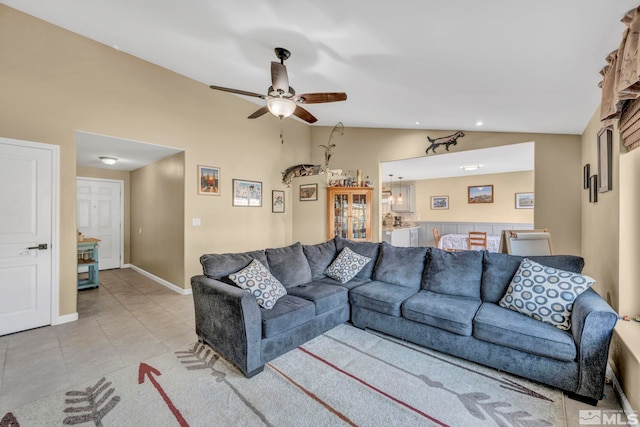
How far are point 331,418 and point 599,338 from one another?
1791 millimetres

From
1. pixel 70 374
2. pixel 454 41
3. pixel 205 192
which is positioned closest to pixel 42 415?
pixel 70 374

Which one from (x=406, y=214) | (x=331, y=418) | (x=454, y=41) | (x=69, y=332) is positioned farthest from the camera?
(x=406, y=214)

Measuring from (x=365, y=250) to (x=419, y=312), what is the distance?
48.0 inches

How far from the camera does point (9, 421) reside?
1.74 metres

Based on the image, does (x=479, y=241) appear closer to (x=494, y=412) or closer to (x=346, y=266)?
(x=346, y=266)

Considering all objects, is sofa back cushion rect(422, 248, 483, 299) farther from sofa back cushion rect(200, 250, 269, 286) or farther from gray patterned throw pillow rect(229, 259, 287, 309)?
sofa back cushion rect(200, 250, 269, 286)

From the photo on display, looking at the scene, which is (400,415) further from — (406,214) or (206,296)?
(406,214)

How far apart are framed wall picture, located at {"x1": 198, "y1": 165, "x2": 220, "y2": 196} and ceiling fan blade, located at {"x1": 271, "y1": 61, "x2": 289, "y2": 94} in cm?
244

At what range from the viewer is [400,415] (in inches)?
69.0

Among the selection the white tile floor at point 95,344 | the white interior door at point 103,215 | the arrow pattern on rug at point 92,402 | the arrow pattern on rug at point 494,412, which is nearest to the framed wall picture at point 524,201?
the white tile floor at point 95,344

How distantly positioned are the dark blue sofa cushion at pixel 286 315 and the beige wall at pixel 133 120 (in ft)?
8.33

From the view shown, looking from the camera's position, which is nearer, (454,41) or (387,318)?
(454,41)

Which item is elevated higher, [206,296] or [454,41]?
[454,41]

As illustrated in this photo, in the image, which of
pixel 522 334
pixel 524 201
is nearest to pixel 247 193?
pixel 522 334
